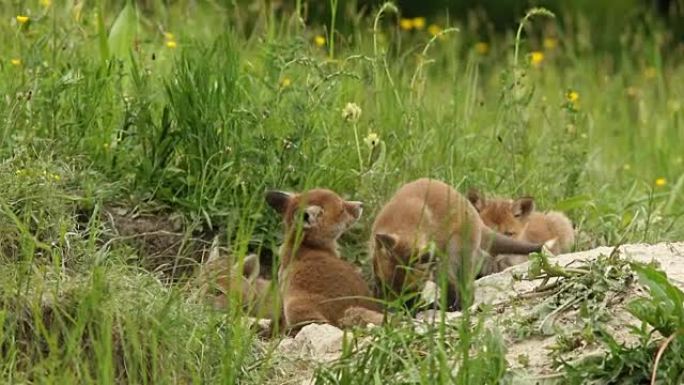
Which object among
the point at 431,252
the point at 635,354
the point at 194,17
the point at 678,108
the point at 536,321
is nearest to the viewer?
the point at 635,354

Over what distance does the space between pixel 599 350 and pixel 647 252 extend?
1288mm

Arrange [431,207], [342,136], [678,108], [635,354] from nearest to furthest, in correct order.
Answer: [635,354] → [431,207] → [342,136] → [678,108]

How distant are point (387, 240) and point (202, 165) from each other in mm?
972

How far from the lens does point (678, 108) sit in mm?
10586

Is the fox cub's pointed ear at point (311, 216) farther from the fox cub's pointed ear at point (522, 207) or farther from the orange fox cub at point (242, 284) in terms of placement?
the fox cub's pointed ear at point (522, 207)

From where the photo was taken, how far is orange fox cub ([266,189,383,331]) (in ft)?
21.1

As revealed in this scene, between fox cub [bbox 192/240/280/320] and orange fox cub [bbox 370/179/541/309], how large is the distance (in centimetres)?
49

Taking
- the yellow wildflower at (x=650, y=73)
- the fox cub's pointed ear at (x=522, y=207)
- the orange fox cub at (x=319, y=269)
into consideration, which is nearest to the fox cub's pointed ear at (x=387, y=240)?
the orange fox cub at (x=319, y=269)

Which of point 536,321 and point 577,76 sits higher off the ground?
point 536,321

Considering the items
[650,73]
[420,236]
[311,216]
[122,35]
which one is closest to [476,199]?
[420,236]

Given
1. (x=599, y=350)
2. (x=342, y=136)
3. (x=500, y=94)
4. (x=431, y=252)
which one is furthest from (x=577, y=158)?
(x=599, y=350)

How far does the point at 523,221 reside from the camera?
24.2 ft

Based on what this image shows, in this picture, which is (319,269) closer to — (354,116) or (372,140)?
(372,140)

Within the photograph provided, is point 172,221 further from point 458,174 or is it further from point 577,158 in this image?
point 577,158
